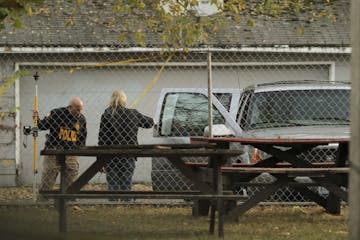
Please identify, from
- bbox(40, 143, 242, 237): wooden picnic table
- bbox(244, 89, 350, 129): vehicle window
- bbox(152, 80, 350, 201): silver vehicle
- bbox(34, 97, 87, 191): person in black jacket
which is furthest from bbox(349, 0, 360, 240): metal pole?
bbox(34, 97, 87, 191): person in black jacket

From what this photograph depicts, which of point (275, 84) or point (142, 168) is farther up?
point (275, 84)

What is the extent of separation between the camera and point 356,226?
15.1ft

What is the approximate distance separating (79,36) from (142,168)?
322cm

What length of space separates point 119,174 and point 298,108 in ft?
9.09

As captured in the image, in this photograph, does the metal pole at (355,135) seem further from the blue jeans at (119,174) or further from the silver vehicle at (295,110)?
the blue jeans at (119,174)

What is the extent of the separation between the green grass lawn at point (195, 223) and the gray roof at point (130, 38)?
8165 millimetres

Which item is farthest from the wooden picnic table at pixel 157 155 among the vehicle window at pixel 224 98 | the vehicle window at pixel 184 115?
the vehicle window at pixel 224 98

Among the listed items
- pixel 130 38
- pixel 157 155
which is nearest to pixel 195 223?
pixel 157 155

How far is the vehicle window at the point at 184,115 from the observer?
15.9 meters

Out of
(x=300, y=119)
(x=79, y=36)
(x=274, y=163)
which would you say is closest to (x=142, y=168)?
(x=79, y=36)

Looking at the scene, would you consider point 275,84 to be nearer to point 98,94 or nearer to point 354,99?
point 98,94

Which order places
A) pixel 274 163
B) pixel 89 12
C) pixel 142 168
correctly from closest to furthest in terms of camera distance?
1. pixel 274 163
2. pixel 142 168
3. pixel 89 12

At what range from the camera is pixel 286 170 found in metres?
11.8

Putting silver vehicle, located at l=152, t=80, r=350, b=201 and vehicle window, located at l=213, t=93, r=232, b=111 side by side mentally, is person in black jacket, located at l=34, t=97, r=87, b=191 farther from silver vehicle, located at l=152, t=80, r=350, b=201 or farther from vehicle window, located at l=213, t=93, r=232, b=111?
vehicle window, located at l=213, t=93, r=232, b=111
